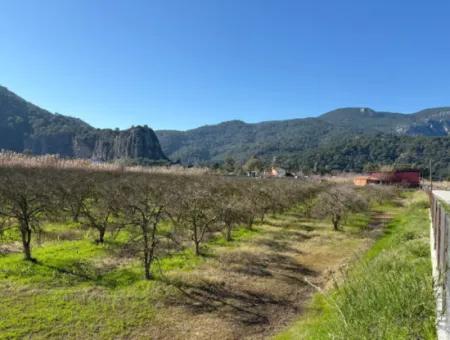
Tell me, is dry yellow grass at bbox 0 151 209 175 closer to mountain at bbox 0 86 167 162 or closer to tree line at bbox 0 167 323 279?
tree line at bbox 0 167 323 279

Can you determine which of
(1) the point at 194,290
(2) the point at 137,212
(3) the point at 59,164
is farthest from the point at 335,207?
(3) the point at 59,164

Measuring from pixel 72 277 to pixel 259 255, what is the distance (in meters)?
9.28

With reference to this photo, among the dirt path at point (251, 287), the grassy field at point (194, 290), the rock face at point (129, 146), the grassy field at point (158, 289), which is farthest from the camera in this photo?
the rock face at point (129, 146)

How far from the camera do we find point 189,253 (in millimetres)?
19328

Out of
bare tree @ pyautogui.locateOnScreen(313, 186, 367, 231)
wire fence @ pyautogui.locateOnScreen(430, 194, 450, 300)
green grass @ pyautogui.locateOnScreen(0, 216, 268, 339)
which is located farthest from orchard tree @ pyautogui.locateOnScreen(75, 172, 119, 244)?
wire fence @ pyautogui.locateOnScreen(430, 194, 450, 300)

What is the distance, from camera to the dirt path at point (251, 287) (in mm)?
11758

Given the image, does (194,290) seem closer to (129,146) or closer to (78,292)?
(78,292)

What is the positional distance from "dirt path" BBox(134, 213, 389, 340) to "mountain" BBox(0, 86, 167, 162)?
150 m

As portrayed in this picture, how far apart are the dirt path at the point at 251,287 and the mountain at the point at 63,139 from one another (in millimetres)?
150279

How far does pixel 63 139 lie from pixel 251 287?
639 ft

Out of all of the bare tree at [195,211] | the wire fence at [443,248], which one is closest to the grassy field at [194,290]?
the wire fence at [443,248]

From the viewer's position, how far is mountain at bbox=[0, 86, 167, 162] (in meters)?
174

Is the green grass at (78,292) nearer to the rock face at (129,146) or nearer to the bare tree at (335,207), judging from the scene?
the bare tree at (335,207)

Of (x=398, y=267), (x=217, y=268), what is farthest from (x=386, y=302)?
(x=217, y=268)
